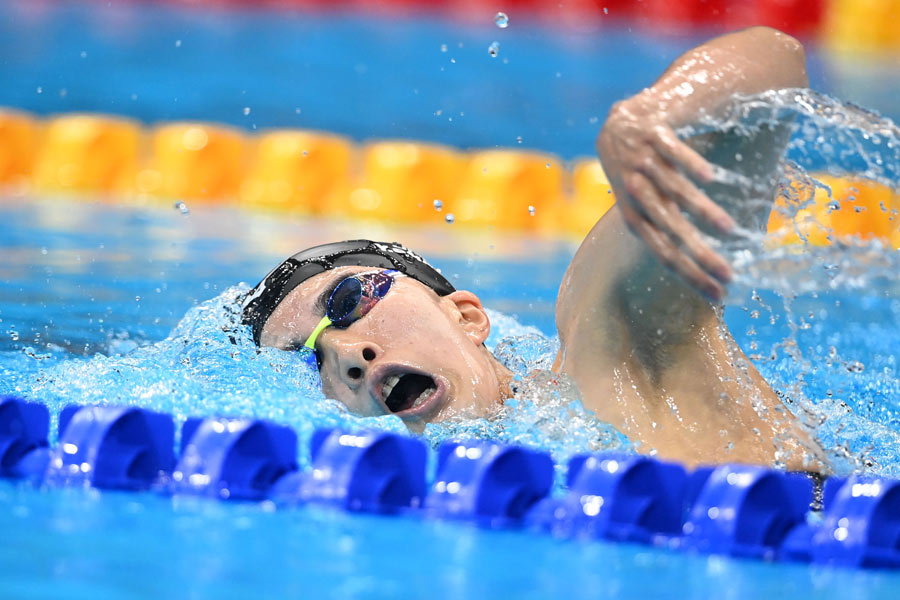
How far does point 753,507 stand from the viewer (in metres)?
1.76

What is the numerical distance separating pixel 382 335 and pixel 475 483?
49cm

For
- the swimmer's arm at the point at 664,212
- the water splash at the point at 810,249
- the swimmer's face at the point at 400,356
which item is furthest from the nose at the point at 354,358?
the water splash at the point at 810,249

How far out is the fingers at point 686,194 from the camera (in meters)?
1.56

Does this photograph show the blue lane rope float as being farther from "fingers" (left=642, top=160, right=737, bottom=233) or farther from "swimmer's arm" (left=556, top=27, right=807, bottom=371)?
"fingers" (left=642, top=160, right=737, bottom=233)

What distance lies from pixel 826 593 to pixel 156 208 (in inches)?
219

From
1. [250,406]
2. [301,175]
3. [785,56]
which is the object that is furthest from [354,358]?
[301,175]

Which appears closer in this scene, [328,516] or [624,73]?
[328,516]

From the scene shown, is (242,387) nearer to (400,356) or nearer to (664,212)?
(400,356)

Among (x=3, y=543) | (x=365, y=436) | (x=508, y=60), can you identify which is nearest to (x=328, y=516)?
(x=365, y=436)

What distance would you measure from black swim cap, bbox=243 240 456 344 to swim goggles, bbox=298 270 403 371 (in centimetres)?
14

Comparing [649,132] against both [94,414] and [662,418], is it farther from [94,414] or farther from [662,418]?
[94,414]

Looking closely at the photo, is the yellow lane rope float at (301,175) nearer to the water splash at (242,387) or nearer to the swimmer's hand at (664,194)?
the water splash at (242,387)

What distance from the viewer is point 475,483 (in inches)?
73.7

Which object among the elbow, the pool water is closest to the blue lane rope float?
the pool water
